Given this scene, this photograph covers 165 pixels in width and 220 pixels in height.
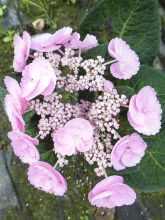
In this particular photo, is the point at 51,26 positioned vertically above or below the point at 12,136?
below

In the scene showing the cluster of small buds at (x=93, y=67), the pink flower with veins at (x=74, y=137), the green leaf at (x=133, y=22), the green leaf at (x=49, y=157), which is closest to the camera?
the pink flower with veins at (x=74, y=137)

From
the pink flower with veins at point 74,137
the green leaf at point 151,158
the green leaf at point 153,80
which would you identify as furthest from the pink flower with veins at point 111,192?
the green leaf at point 153,80

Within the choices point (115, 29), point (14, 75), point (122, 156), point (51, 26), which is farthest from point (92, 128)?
point (51, 26)

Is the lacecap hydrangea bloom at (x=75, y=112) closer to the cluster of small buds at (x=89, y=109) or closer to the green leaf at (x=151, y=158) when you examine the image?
the cluster of small buds at (x=89, y=109)

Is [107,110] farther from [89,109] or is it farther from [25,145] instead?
[25,145]

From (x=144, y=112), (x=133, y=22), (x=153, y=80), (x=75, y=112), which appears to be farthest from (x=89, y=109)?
(x=133, y=22)

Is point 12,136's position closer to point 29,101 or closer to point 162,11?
point 29,101

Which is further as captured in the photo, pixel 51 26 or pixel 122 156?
pixel 51 26

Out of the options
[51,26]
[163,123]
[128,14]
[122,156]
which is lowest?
[51,26]
